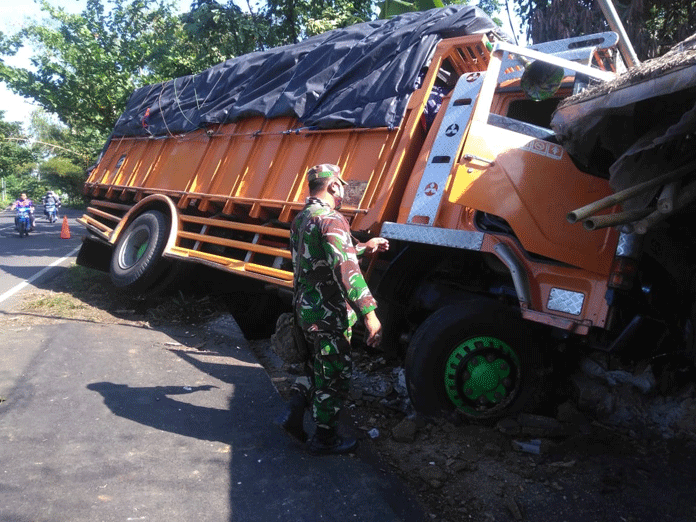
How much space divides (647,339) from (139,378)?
12.0 feet

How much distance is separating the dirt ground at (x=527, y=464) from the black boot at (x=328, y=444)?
24 cm

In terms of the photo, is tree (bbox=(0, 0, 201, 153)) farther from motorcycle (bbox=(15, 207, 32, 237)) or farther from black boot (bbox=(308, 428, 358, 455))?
black boot (bbox=(308, 428, 358, 455))

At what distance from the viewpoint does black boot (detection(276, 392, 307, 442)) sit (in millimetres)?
3812

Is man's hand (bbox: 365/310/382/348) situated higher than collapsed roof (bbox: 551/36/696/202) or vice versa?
collapsed roof (bbox: 551/36/696/202)

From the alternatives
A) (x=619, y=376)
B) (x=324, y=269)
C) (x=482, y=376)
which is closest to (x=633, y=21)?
(x=619, y=376)

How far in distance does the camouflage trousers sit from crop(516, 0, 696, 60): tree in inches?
259

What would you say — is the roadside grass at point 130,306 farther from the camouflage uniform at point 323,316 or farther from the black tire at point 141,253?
the camouflage uniform at point 323,316

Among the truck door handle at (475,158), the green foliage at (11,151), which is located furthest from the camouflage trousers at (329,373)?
the green foliage at (11,151)

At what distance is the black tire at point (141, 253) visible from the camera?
739 cm

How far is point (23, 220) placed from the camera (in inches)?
741

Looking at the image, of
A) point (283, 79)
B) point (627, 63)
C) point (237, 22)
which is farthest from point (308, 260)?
point (237, 22)

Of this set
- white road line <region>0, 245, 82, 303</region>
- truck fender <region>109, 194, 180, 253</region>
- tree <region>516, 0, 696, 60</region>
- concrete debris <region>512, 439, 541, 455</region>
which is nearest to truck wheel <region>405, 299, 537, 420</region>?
concrete debris <region>512, 439, 541, 455</region>

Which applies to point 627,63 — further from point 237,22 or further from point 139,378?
point 237,22

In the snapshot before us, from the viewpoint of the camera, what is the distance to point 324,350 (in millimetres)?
3656
